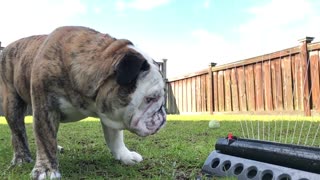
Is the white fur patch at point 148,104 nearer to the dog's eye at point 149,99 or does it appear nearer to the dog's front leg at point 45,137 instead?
the dog's eye at point 149,99

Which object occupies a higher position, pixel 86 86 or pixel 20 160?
pixel 86 86

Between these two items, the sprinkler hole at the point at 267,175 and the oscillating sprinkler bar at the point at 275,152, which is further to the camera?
the sprinkler hole at the point at 267,175

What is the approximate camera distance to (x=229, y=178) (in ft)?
7.70

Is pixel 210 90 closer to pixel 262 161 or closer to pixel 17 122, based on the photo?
pixel 17 122

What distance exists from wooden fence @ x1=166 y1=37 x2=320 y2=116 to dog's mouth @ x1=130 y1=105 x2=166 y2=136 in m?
6.90

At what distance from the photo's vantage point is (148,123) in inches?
96.4

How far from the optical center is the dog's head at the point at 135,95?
231cm

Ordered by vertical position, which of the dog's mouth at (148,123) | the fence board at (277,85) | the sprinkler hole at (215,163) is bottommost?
the fence board at (277,85)

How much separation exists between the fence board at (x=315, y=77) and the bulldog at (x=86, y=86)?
6.86 m

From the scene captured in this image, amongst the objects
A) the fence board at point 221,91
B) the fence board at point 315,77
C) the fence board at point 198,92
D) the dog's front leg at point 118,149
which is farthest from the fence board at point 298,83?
the dog's front leg at point 118,149

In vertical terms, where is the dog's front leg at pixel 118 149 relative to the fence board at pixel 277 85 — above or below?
above

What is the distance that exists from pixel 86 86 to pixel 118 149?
963mm

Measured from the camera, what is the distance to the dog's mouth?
2.44 metres

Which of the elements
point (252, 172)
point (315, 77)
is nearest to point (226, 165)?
point (252, 172)
